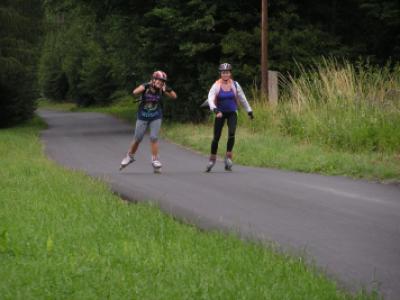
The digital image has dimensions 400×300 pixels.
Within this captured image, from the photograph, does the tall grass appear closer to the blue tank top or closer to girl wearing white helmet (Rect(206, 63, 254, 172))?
girl wearing white helmet (Rect(206, 63, 254, 172))

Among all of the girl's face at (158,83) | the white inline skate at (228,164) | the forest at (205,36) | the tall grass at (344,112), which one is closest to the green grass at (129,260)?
the girl's face at (158,83)

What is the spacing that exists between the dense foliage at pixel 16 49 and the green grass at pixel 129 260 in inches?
1005

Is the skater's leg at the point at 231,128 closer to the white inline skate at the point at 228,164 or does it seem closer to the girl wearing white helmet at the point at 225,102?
the girl wearing white helmet at the point at 225,102

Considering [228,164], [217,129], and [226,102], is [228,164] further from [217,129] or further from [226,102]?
[226,102]

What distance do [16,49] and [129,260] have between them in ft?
98.5

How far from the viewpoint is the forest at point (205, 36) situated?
29422 mm

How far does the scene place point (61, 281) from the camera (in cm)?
589

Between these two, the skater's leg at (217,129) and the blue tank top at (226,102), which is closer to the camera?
the blue tank top at (226,102)

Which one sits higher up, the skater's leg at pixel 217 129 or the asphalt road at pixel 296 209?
the skater's leg at pixel 217 129

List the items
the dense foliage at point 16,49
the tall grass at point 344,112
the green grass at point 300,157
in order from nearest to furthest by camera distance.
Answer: the green grass at point 300,157, the tall grass at point 344,112, the dense foliage at point 16,49

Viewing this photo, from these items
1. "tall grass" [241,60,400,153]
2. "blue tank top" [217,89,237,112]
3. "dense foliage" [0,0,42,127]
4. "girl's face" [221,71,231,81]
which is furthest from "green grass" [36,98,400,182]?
"dense foliage" [0,0,42,127]

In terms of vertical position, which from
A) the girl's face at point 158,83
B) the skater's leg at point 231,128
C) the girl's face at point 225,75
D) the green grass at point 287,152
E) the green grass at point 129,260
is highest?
the girl's face at point 225,75

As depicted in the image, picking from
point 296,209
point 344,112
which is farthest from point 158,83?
point 344,112

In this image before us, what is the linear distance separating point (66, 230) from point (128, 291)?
2329mm
